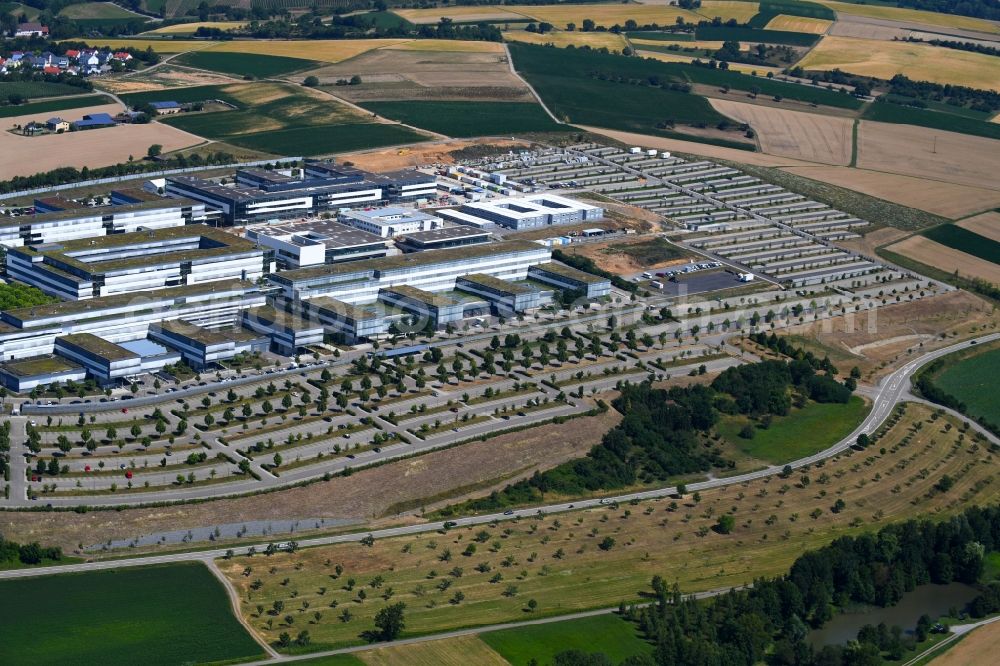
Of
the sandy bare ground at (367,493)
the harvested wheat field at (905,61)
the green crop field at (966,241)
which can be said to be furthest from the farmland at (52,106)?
the harvested wheat field at (905,61)

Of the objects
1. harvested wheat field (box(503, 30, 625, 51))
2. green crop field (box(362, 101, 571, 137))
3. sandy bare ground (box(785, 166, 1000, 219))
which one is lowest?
sandy bare ground (box(785, 166, 1000, 219))

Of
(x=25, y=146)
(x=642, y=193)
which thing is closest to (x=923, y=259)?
(x=642, y=193)

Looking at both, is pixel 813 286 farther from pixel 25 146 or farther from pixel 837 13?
→ pixel 837 13

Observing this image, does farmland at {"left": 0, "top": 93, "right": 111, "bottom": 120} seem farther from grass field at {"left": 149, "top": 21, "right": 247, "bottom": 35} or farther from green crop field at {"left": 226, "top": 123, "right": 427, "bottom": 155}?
grass field at {"left": 149, "top": 21, "right": 247, "bottom": 35}

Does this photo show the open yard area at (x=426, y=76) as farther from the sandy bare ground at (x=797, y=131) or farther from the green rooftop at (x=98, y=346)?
the green rooftop at (x=98, y=346)

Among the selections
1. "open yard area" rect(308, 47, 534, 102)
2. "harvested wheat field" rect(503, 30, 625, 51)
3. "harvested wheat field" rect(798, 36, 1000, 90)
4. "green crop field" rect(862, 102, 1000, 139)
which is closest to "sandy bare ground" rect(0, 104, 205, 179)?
"open yard area" rect(308, 47, 534, 102)
